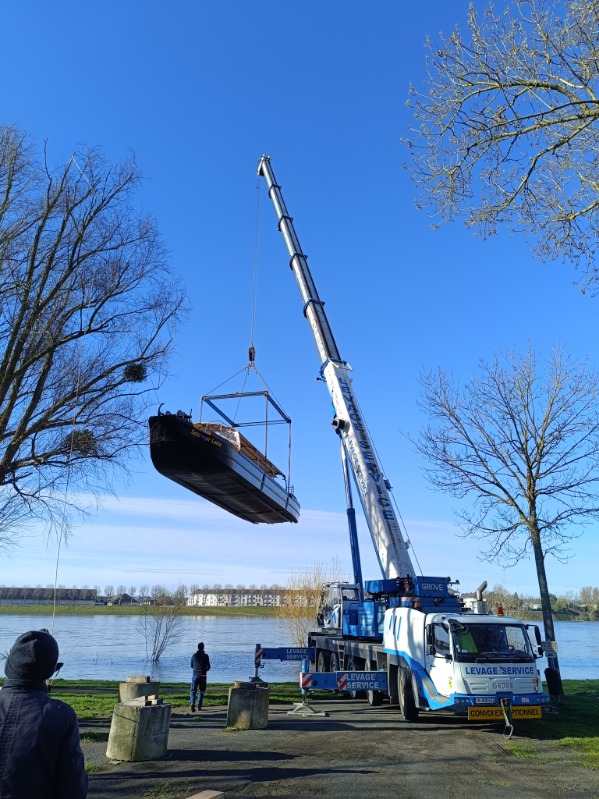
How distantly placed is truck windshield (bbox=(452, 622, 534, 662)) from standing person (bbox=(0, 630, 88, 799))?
8797 mm

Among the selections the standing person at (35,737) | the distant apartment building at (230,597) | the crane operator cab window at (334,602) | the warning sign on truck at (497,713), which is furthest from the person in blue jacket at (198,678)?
the distant apartment building at (230,597)

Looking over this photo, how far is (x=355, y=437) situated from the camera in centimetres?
1616

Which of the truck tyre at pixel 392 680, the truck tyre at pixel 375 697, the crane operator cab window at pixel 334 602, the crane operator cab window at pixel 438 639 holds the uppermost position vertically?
the crane operator cab window at pixel 334 602

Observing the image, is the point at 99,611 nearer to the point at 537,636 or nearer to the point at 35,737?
the point at 537,636

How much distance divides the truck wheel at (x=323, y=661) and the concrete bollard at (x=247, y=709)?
791 cm

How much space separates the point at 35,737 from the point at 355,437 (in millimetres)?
13655

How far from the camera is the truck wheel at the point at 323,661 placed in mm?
18047

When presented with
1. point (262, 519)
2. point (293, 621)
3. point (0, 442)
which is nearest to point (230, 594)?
point (293, 621)

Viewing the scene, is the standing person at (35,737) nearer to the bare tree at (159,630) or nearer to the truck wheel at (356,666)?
the truck wheel at (356,666)

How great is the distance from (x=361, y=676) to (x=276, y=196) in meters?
16.3

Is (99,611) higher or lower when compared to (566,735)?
higher

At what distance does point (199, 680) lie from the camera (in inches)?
502

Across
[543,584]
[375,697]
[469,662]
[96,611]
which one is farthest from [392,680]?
[96,611]

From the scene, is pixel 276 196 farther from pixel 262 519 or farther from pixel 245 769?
pixel 245 769
